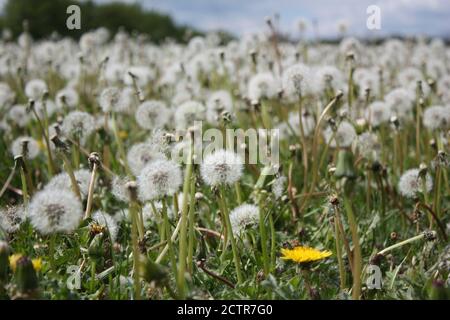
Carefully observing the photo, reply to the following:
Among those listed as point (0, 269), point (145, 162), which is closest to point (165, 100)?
point (145, 162)

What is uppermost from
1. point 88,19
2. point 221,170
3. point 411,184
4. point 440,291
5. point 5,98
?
point 88,19

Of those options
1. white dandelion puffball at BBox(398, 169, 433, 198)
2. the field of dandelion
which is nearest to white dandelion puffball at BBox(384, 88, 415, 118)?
the field of dandelion

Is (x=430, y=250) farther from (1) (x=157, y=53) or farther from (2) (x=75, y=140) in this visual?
(1) (x=157, y=53)

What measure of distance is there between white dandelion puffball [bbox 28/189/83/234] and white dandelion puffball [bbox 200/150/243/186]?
0.39m

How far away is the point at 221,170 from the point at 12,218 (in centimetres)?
62

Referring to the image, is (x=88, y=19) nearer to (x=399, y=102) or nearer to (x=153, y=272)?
(x=399, y=102)

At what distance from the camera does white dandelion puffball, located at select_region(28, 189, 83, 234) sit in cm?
132

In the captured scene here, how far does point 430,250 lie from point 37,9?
982cm

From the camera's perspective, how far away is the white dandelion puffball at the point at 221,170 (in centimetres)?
159

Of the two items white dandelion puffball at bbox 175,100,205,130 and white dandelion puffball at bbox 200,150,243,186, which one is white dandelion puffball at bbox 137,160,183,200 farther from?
white dandelion puffball at bbox 175,100,205,130

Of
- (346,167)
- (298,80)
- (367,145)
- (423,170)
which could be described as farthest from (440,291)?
(298,80)

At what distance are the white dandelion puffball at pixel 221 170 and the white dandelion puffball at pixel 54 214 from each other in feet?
1.29

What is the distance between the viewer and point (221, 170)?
1.59 meters

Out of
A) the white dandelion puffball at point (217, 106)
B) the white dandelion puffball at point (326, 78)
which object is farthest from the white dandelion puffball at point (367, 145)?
the white dandelion puffball at point (217, 106)
